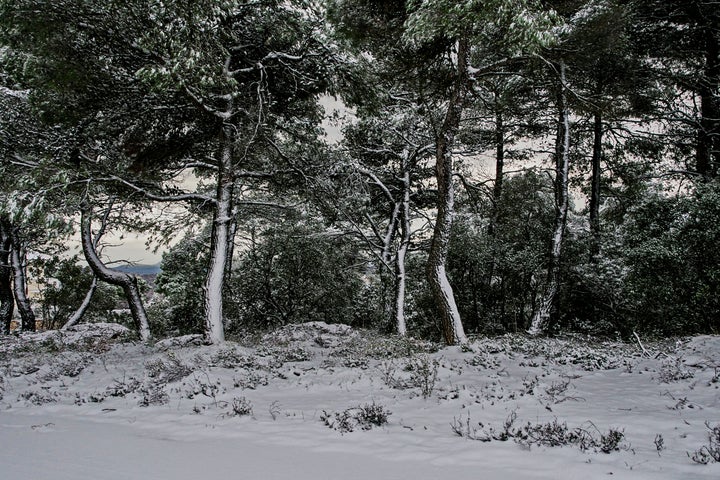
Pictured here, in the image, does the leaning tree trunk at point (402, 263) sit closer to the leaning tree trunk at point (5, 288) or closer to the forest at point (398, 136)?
the forest at point (398, 136)

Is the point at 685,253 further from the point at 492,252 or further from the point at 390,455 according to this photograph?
the point at 390,455

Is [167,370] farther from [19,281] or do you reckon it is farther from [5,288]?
[5,288]

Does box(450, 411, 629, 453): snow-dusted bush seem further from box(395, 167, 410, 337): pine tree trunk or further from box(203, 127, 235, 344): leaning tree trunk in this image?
box(395, 167, 410, 337): pine tree trunk

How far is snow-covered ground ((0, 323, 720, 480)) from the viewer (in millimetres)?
3225

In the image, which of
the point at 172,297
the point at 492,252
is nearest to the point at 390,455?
the point at 492,252

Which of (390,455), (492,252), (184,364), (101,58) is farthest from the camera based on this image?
(492,252)

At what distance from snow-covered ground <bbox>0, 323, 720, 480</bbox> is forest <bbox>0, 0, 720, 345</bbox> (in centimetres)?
273

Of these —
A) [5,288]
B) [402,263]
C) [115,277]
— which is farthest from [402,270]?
[5,288]

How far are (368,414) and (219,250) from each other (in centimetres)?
725

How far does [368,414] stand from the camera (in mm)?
4523

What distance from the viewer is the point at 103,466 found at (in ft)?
10.3

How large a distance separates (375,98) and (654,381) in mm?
8812

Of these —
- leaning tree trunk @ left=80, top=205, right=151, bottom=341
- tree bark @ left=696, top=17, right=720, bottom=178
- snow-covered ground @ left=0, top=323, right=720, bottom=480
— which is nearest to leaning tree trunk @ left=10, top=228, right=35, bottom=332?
leaning tree trunk @ left=80, top=205, right=151, bottom=341

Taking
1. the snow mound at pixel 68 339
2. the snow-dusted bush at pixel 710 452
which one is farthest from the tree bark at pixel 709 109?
the snow mound at pixel 68 339
